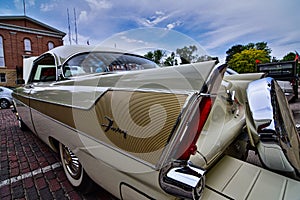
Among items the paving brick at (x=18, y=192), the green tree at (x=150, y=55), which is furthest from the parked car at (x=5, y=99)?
the green tree at (x=150, y=55)

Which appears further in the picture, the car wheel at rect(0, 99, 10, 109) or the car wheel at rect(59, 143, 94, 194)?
the car wheel at rect(0, 99, 10, 109)

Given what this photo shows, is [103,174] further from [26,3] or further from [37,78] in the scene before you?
[26,3]

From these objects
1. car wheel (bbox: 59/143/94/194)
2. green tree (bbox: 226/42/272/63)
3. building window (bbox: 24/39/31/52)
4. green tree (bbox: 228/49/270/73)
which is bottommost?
car wheel (bbox: 59/143/94/194)

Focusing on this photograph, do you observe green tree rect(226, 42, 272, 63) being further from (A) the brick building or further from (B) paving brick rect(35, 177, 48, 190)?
(B) paving brick rect(35, 177, 48, 190)

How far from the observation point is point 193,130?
870 millimetres

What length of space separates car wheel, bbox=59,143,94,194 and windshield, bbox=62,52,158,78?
3.26 ft

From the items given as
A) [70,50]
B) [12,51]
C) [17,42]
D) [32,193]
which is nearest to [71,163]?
[32,193]

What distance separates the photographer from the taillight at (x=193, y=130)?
2.79 ft

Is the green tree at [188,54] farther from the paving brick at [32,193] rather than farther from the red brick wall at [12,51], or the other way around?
the red brick wall at [12,51]

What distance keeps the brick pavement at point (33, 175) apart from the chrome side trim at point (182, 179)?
1.40m

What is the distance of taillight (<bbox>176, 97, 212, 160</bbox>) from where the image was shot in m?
0.85

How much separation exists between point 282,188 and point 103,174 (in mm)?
1153

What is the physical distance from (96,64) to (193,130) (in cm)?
183

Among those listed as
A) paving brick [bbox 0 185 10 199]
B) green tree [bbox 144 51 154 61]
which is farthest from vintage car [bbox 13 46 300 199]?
green tree [bbox 144 51 154 61]
